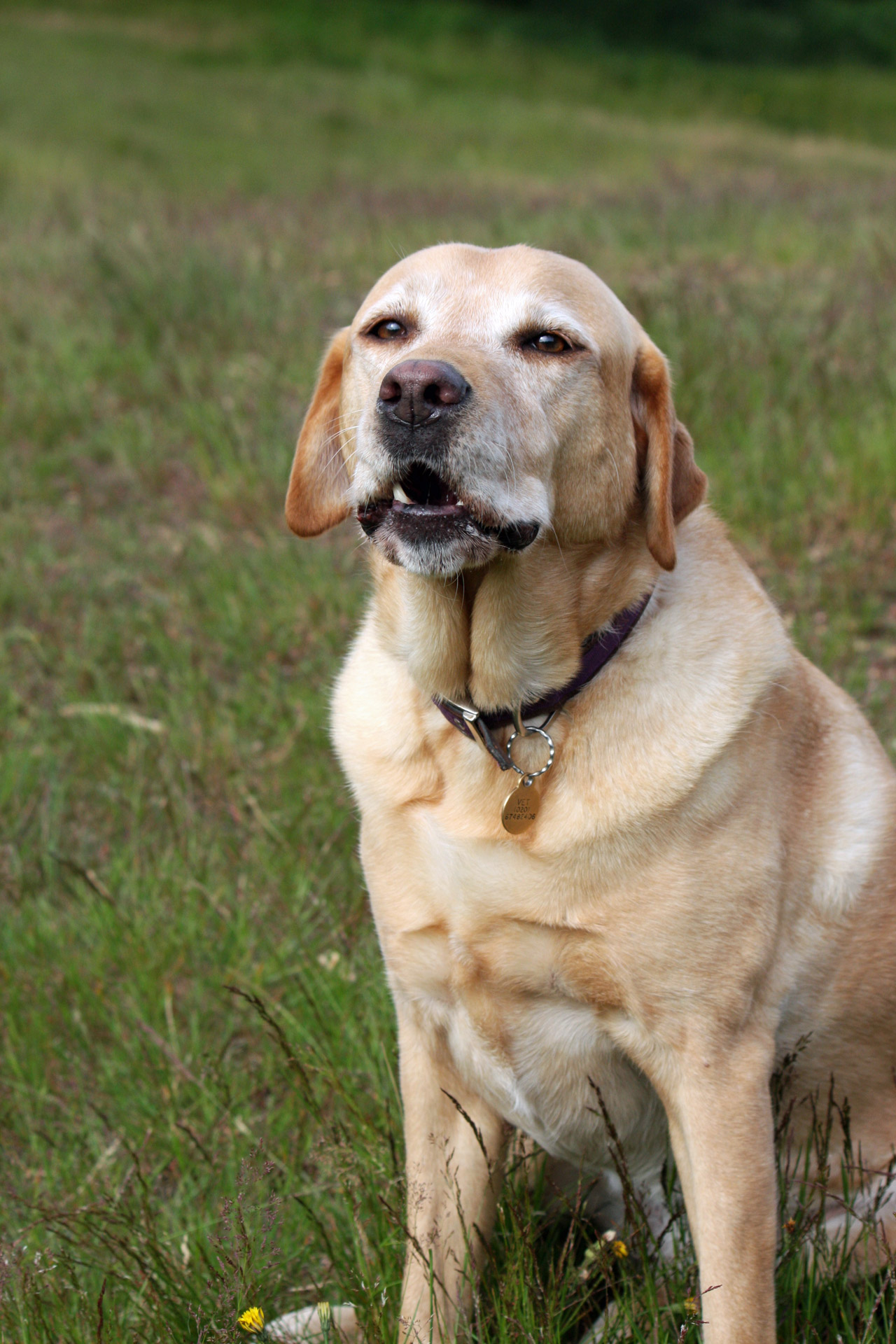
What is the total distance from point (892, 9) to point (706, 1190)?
112 feet

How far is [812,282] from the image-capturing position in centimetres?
629

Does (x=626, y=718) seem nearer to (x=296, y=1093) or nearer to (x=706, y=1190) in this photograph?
(x=706, y=1190)

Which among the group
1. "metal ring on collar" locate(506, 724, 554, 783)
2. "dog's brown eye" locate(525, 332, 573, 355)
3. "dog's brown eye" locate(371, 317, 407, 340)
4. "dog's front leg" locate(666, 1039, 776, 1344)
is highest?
"dog's brown eye" locate(525, 332, 573, 355)

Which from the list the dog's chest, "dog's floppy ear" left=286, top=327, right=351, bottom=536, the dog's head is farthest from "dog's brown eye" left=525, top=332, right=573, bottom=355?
the dog's chest

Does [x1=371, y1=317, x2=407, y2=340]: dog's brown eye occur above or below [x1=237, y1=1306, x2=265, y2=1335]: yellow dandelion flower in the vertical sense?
above

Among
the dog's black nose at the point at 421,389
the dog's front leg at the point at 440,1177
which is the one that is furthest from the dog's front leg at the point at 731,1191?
the dog's black nose at the point at 421,389

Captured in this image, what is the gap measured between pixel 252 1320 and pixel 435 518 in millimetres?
1299

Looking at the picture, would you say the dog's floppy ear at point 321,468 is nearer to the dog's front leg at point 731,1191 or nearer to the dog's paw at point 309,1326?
the dog's front leg at point 731,1191

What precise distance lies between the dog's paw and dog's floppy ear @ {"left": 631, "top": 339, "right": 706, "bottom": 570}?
4.53ft

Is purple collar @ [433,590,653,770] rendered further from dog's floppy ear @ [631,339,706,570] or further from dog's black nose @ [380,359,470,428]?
dog's black nose @ [380,359,470,428]

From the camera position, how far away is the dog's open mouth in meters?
1.94

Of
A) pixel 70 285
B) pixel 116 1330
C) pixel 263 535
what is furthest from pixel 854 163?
pixel 116 1330

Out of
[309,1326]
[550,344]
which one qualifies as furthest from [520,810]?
[309,1326]

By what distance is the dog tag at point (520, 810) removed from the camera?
1.97 metres
